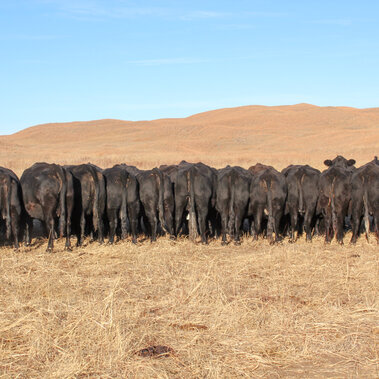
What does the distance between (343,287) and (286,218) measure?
16.6ft

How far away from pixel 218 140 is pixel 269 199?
179 ft

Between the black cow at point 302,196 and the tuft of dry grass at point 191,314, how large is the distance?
1.76 metres

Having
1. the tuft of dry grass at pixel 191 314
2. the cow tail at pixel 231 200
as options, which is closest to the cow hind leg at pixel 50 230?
the tuft of dry grass at pixel 191 314

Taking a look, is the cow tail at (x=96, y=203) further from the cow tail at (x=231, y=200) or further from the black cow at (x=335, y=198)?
the black cow at (x=335, y=198)

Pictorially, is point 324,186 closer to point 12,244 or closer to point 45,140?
point 12,244

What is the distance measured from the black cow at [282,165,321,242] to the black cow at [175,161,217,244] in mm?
1841

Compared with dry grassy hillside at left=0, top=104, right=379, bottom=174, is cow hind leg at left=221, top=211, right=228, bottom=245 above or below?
below

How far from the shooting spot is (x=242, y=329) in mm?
6184

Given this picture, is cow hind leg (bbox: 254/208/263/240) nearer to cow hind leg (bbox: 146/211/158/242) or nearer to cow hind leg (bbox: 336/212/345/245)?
cow hind leg (bbox: 336/212/345/245)

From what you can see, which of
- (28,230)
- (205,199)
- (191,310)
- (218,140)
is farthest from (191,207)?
(218,140)

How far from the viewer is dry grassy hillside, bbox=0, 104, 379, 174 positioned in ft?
139

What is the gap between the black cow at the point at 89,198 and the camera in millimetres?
11672

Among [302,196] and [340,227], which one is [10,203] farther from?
[340,227]

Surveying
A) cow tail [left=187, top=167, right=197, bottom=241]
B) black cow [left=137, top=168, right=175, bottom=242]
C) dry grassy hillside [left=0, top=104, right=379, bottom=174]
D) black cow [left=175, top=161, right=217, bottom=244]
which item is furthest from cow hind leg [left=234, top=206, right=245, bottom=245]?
dry grassy hillside [left=0, top=104, right=379, bottom=174]
